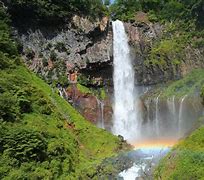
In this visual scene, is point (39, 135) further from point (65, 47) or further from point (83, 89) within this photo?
point (65, 47)

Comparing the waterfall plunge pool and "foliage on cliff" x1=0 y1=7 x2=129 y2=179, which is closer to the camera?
"foliage on cliff" x1=0 y1=7 x2=129 y2=179

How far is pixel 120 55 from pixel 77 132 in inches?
549

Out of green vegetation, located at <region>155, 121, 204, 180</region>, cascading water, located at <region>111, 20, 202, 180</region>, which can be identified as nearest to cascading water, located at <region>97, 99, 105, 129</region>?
cascading water, located at <region>111, 20, 202, 180</region>

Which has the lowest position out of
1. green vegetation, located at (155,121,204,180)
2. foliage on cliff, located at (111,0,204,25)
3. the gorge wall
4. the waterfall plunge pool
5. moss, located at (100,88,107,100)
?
the waterfall plunge pool

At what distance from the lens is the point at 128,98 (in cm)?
3597

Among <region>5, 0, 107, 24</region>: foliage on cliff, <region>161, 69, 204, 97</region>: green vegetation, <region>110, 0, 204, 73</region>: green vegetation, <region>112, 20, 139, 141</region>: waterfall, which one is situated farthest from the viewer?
<region>110, 0, 204, 73</region>: green vegetation

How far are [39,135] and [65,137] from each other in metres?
5.24

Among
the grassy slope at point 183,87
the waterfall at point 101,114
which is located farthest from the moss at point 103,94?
the grassy slope at point 183,87

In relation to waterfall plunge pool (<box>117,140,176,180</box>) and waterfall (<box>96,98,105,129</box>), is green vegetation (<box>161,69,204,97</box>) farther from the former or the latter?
waterfall plunge pool (<box>117,140,176,180</box>)

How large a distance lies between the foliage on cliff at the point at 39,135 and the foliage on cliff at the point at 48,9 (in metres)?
2.30

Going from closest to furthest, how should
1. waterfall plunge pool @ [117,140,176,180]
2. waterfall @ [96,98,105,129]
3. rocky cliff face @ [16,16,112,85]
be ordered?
waterfall plunge pool @ [117,140,176,180] → rocky cliff face @ [16,16,112,85] → waterfall @ [96,98,105,129]

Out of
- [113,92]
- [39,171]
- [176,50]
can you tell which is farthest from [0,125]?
[176,50]

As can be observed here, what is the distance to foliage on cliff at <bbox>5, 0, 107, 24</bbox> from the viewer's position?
103 feet

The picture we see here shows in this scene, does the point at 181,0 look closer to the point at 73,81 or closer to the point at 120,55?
the point at 120,55
